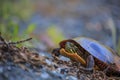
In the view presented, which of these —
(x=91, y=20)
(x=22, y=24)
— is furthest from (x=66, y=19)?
(x=22, y=24)

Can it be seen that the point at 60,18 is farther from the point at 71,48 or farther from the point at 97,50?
the point at 97,50

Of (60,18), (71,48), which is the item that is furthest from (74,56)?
(60,18)

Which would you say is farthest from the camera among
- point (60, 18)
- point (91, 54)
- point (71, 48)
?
point (60, 18)

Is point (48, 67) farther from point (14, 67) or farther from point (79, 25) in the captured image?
point (79, 25)

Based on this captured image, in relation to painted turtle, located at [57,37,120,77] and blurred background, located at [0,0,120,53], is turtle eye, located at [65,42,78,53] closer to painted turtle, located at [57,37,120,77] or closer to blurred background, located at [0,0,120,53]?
painted turtle, located at [57,37,120,77]

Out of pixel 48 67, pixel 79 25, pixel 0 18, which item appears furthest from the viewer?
pixel 79 25

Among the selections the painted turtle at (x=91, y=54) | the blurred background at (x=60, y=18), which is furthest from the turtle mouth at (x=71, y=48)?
the blurred background at (x=60, y=18)

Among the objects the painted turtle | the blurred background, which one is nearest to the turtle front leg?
the painted turtle
